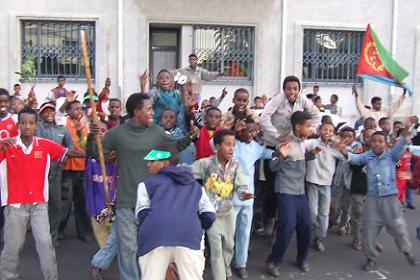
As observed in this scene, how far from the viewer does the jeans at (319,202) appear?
5820 millimetres

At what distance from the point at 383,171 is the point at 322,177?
74 cm

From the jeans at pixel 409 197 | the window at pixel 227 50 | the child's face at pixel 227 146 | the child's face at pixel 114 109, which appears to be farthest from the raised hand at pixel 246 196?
the window at pixel 227 50

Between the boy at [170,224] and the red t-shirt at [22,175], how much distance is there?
1399 mm

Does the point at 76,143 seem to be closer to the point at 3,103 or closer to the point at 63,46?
the point at 3,103

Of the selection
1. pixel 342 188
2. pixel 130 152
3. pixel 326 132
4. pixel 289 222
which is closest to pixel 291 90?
pixel 326 132

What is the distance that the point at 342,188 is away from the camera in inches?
247

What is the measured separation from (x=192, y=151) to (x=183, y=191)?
2.19 metres

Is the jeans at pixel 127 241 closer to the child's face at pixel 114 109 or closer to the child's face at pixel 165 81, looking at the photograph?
the child's face at pixel 165 81

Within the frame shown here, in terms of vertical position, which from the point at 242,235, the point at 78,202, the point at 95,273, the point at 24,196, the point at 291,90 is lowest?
the point at 95,273

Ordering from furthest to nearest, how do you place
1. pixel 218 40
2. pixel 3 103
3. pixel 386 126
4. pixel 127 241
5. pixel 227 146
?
pixel 218 40 < pixel 386 126 < pixel 3 103 < pixel 227 146 < pixel 127 241

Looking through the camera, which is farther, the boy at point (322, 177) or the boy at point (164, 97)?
the boy at point (164, 97)

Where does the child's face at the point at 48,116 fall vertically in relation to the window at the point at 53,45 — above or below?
below

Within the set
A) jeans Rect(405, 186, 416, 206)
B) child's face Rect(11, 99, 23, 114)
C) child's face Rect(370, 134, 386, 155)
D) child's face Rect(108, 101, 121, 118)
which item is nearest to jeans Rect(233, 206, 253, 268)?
child's face Rect(370, 134, 386, 155)

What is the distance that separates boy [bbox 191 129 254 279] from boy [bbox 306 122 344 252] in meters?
1.30
